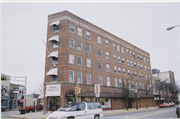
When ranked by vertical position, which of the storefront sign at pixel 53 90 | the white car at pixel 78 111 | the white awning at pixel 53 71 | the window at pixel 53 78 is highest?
the white awning at pixel 53 71

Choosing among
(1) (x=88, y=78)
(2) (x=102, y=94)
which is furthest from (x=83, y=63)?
(2) (x=102, y=94)

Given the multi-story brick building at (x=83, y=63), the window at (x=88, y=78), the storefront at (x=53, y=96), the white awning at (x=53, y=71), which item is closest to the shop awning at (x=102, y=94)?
the multi-story brick building at (x=83, y=63)

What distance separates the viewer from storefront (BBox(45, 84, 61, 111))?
27172 millimetres

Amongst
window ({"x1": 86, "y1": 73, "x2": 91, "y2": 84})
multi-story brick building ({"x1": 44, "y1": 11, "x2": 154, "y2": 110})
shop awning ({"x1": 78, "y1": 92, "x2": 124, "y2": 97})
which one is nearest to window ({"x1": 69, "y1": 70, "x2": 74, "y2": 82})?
multi-story brick building ({"x1": 44, "y1": 11, "x2": 154, "y2": 110})

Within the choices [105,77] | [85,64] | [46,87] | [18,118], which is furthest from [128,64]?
[18,118]

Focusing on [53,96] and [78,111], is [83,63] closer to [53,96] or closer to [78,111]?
[53,96]

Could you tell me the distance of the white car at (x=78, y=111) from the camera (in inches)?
513

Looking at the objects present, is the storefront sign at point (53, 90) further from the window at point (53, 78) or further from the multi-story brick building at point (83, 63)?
the window at point (53, 78)

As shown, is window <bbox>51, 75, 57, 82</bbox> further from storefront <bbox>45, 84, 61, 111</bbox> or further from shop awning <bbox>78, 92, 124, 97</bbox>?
shop awning <bbox>78, 92, 124, 97</bbox>

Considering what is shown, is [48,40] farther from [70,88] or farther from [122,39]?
[122,39]

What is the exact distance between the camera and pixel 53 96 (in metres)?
28.2

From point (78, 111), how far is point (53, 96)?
1507 centimetres

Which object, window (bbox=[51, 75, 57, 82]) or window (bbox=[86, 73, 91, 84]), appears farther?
window (bbox=[86, 73, 91, 84])

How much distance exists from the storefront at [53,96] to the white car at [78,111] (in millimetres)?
12290
